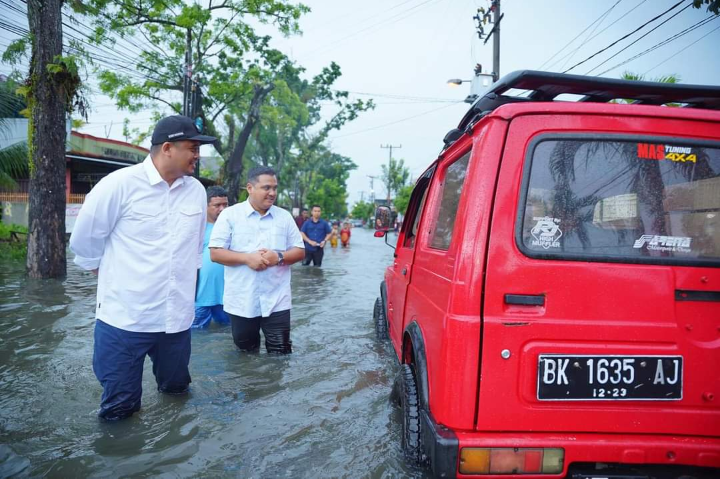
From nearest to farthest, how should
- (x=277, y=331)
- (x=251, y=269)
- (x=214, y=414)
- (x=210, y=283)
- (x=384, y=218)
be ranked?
1. (x=214, y=414)
2. (x=251, y=269)
3. (x=277, y=331)
4. (x=384, y=218)
5. (x=210, y=283)

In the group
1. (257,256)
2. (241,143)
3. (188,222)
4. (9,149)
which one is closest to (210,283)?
(257,256)

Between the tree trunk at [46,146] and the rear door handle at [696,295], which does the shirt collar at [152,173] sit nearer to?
the rear door handle at [696,295]

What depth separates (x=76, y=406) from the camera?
3566 mm

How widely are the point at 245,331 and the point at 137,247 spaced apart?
1760 millimetres

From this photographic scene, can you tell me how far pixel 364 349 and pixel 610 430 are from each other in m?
3.53

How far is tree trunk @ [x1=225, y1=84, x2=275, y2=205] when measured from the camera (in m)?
20.5

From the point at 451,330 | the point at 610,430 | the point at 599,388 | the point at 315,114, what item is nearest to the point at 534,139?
the point at 451,330

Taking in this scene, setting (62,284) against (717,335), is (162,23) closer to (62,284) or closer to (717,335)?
(62,284)

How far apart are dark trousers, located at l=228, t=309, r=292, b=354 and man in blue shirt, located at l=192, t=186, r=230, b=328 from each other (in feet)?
4.19

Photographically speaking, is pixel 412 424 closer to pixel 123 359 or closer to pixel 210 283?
pixel 123 359

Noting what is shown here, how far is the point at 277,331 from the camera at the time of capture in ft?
15.1

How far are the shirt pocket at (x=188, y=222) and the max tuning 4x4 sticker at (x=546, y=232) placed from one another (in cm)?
209

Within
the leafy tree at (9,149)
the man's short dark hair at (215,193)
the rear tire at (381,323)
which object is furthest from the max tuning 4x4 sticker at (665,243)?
the leafy tree at (9,149)

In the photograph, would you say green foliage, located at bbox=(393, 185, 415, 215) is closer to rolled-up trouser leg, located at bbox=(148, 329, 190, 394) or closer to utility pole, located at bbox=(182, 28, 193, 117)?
utility pole, located at bbox=(182, 28, 193, 117)
